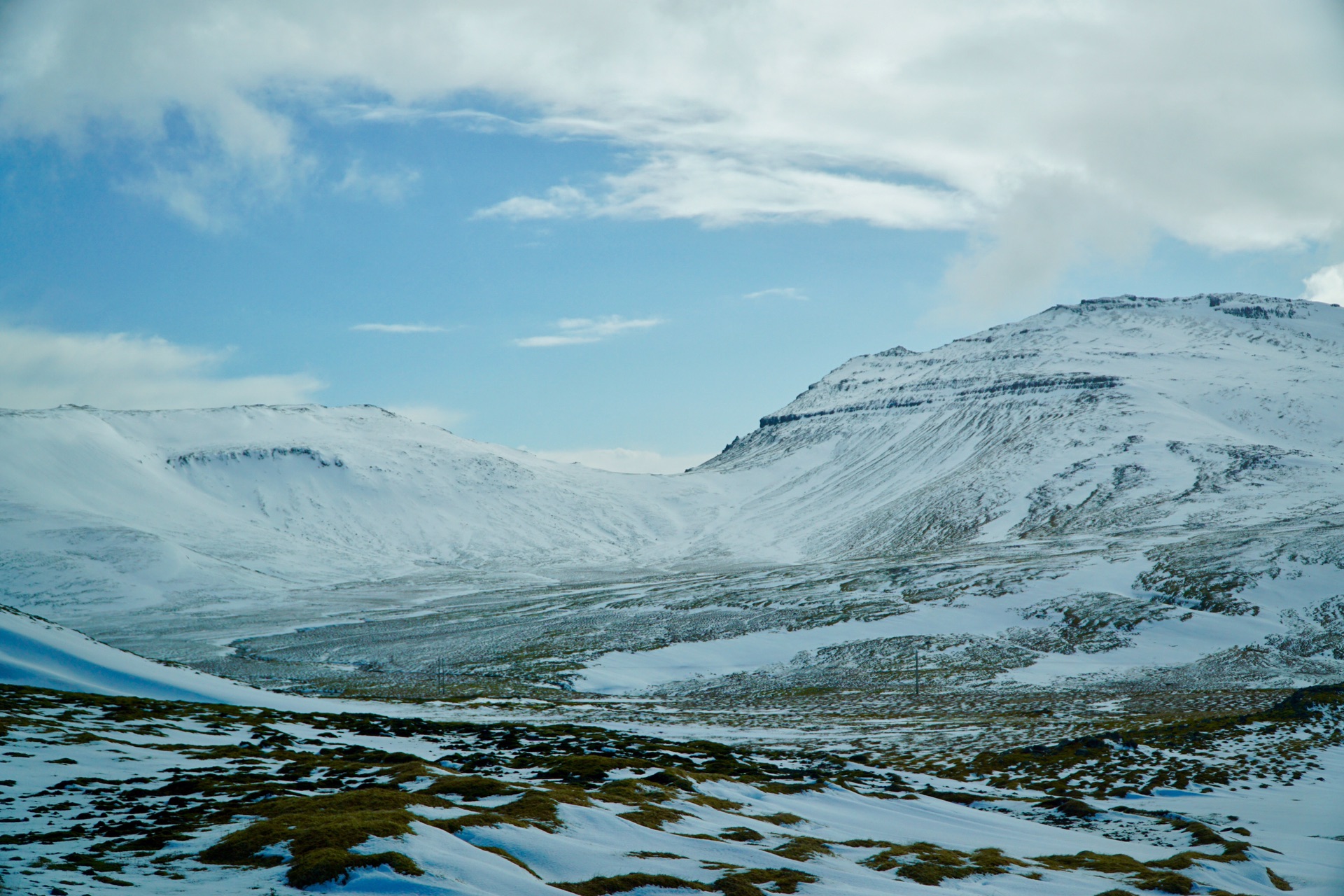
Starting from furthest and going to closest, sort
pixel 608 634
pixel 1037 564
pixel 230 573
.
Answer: pixel 230 573 < pixel 1037 564 < pixel 608 634

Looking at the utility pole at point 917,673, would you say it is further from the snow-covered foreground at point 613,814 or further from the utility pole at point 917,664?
the snow-covered foreground at point 613,814

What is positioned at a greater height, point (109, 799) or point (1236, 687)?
point (109, 799)

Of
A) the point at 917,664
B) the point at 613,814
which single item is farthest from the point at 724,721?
the point at 613,814

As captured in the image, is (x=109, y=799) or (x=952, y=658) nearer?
(x=109, y=799)

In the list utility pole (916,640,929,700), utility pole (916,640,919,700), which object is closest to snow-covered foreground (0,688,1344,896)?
utility pole (916,640,919,700)

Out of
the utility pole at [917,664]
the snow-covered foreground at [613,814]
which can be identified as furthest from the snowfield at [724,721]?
the utility pole at [917,664]

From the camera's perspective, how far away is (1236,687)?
67.5 m

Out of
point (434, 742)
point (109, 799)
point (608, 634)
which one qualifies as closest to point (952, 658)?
point (608, 634)

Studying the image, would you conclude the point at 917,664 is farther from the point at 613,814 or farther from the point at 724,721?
the point at 613,814

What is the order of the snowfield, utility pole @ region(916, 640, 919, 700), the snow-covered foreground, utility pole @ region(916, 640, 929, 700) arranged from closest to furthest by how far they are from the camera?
the snow-covered foreground, the snowfield, utility pole @ region(916, 640, 919, 700), utility pole @ region(916, 640, 929, 700)

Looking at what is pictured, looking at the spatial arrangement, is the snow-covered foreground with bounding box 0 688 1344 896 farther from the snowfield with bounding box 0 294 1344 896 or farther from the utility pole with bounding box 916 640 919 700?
the utility pole with bounding box 916 640 919 700

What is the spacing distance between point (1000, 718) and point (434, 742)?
35407mm

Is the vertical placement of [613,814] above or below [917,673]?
above

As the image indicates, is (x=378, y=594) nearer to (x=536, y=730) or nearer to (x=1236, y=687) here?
(x=536, y=730)
